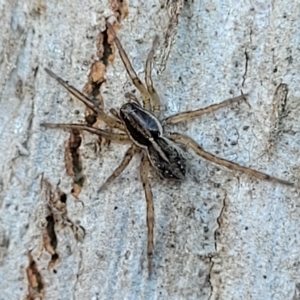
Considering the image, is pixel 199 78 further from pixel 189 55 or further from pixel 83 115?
pixel 83 115

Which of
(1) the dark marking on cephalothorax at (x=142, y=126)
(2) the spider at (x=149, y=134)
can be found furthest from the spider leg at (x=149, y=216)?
(1) the dark marking on cephalothorax at (x=142, y=126)

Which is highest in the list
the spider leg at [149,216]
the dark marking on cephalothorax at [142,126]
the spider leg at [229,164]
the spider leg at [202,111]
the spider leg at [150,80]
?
the spider leg at [150,80]

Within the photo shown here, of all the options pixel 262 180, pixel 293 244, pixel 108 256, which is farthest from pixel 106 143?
pixel 293 244

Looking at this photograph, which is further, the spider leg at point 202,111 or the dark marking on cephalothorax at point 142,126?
the dark marking on cephalothorax at point 142,126

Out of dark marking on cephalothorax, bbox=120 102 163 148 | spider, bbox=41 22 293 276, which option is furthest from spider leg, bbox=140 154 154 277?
dark marking on cephalothorax, bbox=120 102 163 148

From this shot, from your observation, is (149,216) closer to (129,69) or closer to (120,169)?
(120,169)

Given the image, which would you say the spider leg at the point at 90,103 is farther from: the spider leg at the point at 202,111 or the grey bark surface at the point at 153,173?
the spider leg at the point at 202,111

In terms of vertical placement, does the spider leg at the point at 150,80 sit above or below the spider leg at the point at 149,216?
above

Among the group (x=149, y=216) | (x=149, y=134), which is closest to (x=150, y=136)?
(x=149, y=134)
